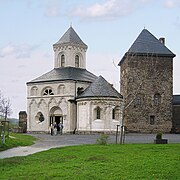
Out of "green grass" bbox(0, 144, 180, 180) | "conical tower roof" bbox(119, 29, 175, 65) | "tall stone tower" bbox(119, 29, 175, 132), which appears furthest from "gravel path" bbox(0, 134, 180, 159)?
"conical tower roof" bbox(119, 29, 175, 65)

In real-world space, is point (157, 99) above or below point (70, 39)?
below

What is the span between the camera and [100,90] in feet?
178

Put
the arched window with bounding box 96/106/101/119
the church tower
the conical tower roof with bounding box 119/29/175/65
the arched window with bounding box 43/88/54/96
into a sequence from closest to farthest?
the arched window with bounding box 96/106/101/119, the conical tower roof with bounding box 119/29/175/65, the arched window with bounding box 43/88/54/96, the church tower

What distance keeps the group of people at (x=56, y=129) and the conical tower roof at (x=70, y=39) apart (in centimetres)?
1452

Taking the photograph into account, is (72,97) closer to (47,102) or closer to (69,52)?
(47,102)

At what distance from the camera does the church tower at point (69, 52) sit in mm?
63069

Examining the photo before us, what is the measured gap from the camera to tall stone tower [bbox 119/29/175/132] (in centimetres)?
5684

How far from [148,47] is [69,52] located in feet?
40.3

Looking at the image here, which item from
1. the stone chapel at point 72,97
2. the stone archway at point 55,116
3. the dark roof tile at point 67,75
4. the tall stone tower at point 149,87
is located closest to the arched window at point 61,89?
the stone chapel at point 72,97

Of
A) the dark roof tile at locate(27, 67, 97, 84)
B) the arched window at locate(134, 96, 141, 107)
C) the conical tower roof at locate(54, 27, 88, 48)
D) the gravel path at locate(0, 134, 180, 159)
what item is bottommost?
the gravel path at locate(0, 134, 180, 159)

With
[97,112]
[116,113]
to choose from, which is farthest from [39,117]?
[116,113]

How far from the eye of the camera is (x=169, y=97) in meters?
58.3

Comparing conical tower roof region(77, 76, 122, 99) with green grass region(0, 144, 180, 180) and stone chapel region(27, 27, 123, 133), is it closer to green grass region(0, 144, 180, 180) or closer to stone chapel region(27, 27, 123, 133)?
stone chapel region(27, 27, 123, 133)

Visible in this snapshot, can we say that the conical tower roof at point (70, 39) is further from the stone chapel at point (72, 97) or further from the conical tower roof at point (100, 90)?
the conical tower roof at point (100, 90)
